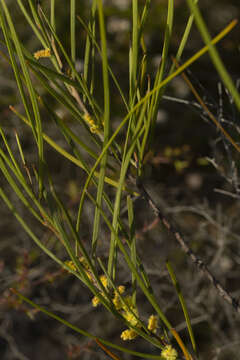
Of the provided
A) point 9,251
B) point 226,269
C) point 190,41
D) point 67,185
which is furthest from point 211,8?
point 9,251

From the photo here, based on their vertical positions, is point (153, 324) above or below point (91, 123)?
below

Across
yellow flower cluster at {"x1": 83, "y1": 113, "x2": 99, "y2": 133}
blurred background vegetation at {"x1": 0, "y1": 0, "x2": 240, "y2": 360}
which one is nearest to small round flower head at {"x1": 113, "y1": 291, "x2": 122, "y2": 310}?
yellow flower cluster at {"x1": 83, "y1": 113, "x2": 99, "y2": 133}

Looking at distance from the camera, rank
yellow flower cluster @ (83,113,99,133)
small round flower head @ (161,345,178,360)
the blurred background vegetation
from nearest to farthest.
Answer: small round flower head @ (161,345,178,360), yellow flower cluster @ (83,113,99,133), the blurred background vegetation

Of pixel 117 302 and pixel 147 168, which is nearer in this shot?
pixel 117 302

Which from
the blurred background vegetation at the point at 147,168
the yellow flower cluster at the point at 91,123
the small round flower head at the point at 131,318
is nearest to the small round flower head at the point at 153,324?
the small round flower head at the point at 131,318

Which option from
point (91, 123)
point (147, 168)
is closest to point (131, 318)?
point (91, 123)

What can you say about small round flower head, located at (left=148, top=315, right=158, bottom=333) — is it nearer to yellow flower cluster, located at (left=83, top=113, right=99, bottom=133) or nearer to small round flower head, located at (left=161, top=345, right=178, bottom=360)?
small round flower head, located at (left=161, top=345, right=178, bottom=360)

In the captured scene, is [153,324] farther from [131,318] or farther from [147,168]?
[147,168]

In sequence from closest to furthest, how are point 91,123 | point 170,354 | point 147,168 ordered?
1. point 170,354
2. point 91,123
3. point 147,168

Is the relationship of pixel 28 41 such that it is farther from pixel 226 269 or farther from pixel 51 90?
pixel 51 90

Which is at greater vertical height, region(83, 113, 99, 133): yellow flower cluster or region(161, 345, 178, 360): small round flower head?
region(83, 113, 99, 133): yellow flower cluster

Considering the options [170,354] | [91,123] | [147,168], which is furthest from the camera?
[147,168]
